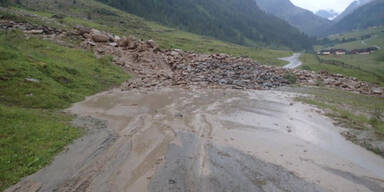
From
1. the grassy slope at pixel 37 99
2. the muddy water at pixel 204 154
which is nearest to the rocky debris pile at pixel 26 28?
the grassy slope at pixel 37 99

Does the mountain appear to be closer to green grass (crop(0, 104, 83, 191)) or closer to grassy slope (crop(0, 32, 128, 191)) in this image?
grassy slope (crop(0, 32, 128, 191))

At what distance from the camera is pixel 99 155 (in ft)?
22.7

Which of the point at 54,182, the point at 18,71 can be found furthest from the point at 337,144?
the point at 18,71

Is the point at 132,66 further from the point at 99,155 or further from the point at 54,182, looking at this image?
the point at 54,182

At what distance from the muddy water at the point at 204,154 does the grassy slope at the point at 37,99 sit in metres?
0.59

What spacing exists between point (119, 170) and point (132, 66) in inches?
719

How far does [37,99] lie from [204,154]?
9.49 meters

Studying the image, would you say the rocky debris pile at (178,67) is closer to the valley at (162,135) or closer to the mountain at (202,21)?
the valley at (162,135)

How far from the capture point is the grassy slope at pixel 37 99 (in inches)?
236

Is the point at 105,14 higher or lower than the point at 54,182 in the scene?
higher

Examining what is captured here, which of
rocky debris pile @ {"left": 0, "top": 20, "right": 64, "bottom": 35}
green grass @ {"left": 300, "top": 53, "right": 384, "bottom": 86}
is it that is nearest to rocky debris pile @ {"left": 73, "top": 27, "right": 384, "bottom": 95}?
rocky debris pile @ {"left": 0, "top": 20, "right": 64, "bottom": 35}

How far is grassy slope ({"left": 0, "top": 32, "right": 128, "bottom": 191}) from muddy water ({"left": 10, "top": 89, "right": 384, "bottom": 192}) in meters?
0.59

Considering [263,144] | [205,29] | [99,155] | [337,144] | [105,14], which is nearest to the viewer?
[99,155]

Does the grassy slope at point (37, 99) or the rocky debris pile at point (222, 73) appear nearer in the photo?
the grassy slope at point (37, 99)
